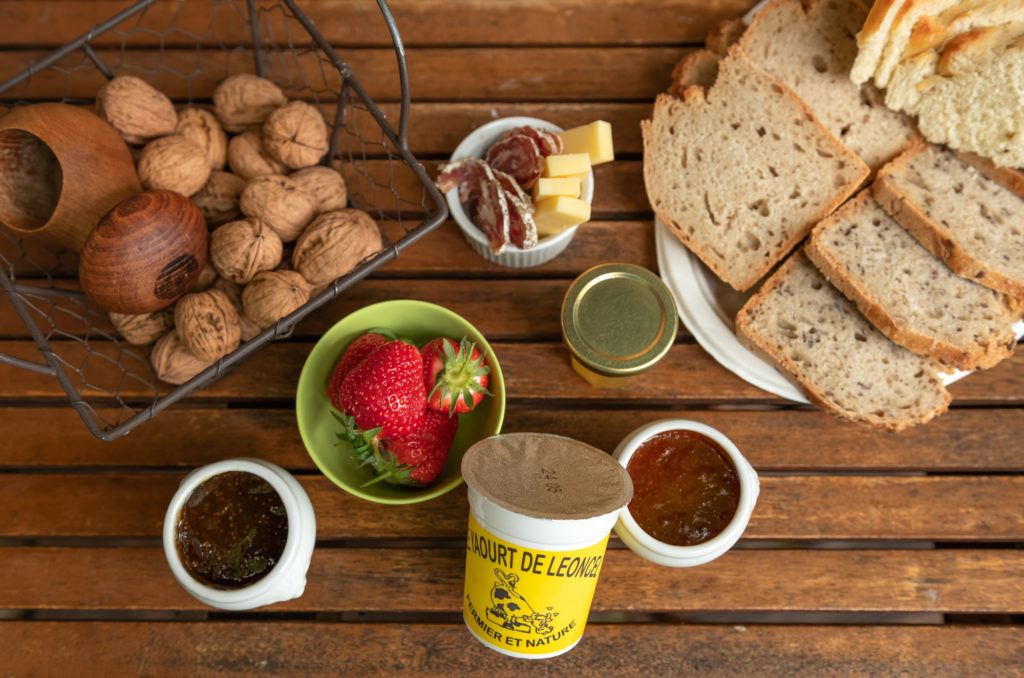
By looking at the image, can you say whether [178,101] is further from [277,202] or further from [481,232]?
[481,232]

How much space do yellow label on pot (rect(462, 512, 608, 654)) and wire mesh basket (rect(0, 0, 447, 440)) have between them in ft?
1.71

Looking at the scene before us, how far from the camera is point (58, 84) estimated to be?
1.21 m

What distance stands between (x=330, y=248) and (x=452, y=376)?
26 centimetres

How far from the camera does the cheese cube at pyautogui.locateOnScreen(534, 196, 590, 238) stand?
3.21 ft

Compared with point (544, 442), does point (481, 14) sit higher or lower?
higher

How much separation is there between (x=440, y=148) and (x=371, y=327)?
376 millimetres

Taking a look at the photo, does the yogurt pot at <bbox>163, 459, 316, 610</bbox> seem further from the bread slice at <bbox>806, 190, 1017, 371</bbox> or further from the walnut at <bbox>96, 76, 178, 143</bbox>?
the bread slice at <bbox>806, 190, 1017, 371</bbox>

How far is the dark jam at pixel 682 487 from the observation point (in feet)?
3.18

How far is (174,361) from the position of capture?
98cm

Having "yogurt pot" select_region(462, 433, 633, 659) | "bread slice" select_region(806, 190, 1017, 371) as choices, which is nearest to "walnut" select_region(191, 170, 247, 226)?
"yogurt pot" select_region(462, 433, 633, 659)

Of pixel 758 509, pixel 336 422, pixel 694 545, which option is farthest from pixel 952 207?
pixel 336 422

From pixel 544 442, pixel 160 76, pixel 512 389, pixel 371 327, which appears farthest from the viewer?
pixel 160 76

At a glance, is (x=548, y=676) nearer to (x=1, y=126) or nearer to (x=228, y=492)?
(x=228, y=492)

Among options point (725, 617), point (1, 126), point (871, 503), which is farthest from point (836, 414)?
point (1, 126)
